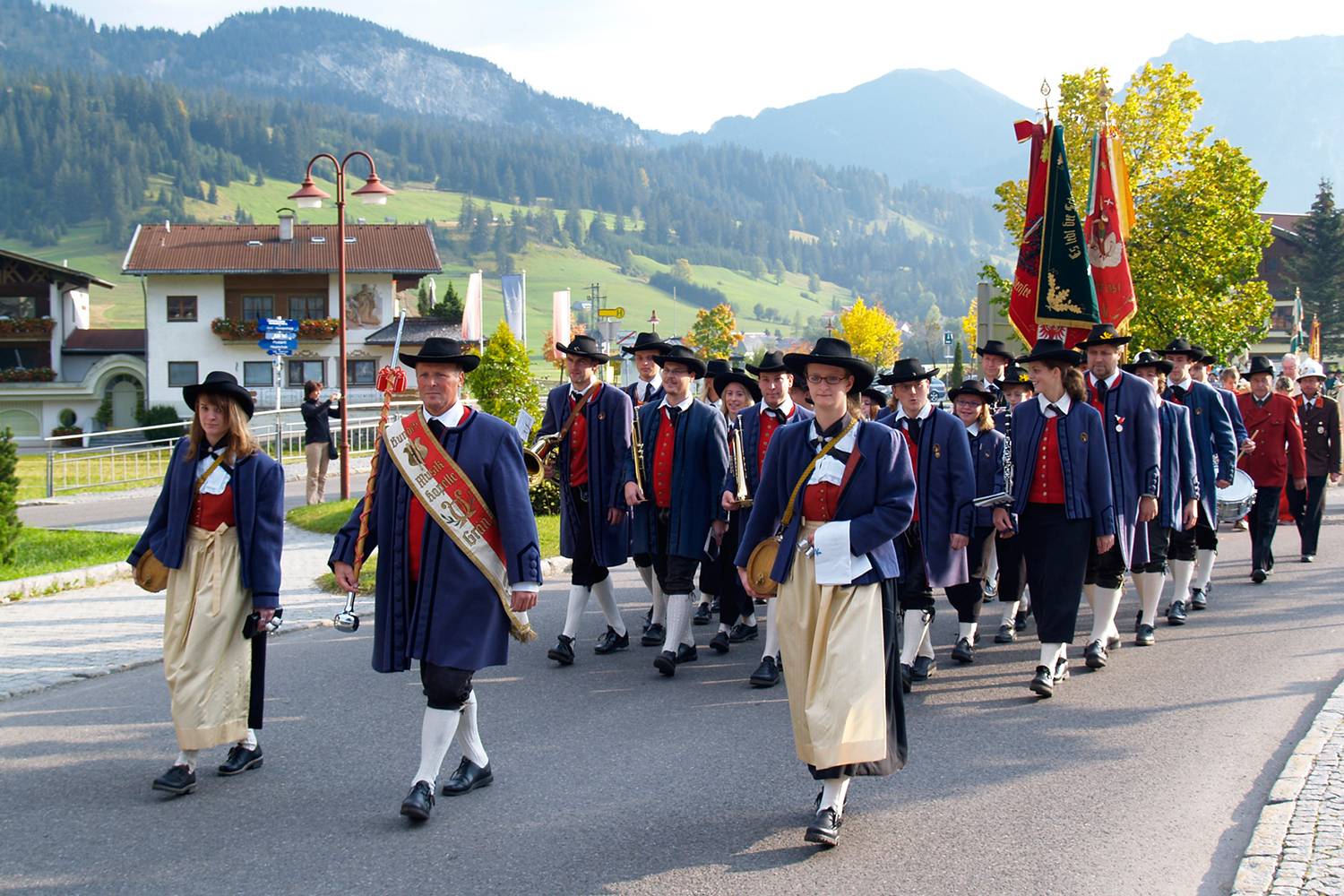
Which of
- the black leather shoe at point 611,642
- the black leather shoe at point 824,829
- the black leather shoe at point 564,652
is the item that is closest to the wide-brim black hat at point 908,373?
the black leather shoe at point 611,642

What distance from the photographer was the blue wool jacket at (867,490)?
4.42 metres

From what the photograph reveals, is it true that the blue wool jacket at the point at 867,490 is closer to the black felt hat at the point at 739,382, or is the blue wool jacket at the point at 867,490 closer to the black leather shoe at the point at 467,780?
the black leather shoe at the point at 467,780

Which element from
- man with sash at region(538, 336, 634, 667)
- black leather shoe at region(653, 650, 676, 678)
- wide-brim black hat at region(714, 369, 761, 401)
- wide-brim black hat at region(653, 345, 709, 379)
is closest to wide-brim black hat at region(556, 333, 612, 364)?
man with sash at region(538, 336, 634, 667)

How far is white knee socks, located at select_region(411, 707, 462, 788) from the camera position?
15.0 feet

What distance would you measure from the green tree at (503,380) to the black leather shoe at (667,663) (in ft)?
33.6

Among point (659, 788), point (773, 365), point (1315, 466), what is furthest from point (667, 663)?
point (1315, 466)

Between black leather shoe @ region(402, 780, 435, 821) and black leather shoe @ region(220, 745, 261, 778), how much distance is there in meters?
1.19

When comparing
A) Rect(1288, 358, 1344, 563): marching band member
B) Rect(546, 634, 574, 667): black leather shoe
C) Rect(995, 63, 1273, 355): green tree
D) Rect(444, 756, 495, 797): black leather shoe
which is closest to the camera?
Rect(444, 756, 495, 797): black leather shoe

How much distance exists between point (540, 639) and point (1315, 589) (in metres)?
7.34

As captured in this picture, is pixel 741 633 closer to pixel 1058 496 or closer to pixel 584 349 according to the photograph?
pixel 584 349

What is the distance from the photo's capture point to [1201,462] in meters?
9.20

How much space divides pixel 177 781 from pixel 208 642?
0.66 meters

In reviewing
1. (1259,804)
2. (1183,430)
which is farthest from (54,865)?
(1183,430)

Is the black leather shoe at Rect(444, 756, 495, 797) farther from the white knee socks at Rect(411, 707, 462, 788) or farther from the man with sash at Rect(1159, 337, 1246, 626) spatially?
the man with sash at Rect(1159, 337, 1246, 626)
